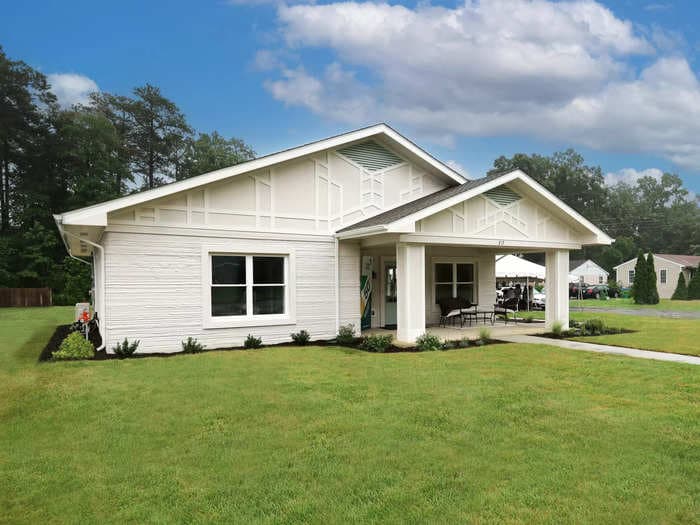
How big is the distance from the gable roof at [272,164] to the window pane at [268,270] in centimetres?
235

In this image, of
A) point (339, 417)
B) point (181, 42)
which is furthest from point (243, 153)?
point (339, 417)

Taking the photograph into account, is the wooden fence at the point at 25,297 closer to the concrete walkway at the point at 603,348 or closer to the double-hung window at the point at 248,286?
the double-hung window at the point at 248,286

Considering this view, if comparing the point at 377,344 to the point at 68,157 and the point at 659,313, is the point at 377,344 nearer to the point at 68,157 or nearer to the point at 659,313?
the point at 659,313

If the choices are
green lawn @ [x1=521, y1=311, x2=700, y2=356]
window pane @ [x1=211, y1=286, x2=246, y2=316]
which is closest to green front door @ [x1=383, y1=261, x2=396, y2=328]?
window pane @ [x1=211, y1=286, x2=246, y2=316]

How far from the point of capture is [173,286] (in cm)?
1121

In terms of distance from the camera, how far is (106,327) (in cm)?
1038

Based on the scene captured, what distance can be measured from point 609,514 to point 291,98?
33.0 m

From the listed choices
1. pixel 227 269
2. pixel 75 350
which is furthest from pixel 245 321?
pixel 75 350

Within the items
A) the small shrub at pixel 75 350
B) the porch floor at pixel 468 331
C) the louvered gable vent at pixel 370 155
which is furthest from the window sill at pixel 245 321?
the louvered gable vent at pixel 370 155

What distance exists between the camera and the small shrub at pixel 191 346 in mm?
11117

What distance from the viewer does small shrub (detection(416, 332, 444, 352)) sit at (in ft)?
37.7

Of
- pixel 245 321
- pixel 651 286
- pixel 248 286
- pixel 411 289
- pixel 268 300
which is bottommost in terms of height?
pixel 245 321

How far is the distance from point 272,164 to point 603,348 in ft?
30.9

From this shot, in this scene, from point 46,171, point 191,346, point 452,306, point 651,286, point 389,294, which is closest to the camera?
point 191,346
